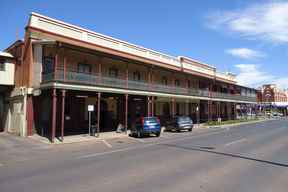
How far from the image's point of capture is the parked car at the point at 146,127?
23.2 metres

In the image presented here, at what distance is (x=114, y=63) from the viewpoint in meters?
30.2

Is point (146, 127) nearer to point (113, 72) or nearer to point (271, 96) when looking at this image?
point (113, 72)

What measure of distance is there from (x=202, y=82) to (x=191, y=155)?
36681mm

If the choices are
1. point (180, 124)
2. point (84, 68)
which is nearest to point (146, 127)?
point (180, 124)

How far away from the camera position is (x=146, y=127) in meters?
23.2

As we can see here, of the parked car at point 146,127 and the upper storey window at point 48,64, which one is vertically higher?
the upper storey window at point 48,64

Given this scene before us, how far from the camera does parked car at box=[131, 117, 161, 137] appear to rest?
2317cm

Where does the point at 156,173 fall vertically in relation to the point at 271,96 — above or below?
below

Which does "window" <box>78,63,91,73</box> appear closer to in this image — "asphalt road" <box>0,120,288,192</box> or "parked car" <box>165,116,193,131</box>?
"parked car" <box>165,116,193,131</box>

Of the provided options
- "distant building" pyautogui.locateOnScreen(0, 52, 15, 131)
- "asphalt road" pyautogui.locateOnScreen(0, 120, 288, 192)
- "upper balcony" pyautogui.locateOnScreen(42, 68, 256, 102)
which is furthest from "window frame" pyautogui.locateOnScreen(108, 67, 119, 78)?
"asphalt road" pyautogui.locateOnScreen(0, 120, 288, 192)

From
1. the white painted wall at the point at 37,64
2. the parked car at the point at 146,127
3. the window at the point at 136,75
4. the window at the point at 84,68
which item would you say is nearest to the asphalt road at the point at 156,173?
the parked car at the point at 146,127

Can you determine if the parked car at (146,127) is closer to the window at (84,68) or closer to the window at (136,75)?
the window at (84,68)

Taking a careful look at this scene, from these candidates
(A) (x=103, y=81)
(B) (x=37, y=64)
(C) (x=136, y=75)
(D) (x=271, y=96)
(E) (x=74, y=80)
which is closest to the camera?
(E) (x=74, y=80)

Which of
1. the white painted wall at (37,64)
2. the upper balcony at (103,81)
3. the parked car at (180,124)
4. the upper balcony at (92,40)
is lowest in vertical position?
the parked car at (180,124)
